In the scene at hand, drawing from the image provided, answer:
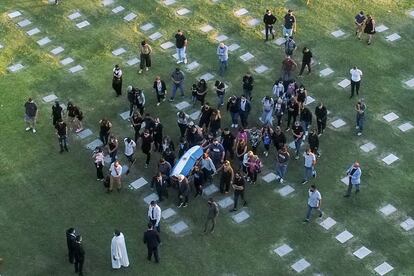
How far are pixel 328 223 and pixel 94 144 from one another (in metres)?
9.46

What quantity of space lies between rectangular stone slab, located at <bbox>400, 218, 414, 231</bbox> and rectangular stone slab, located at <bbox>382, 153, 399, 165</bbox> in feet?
10.6

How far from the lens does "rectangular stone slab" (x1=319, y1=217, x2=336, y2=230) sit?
101ft

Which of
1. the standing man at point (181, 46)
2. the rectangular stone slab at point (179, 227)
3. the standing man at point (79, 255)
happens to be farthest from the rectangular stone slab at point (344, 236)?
the standing man at point (181, 46)

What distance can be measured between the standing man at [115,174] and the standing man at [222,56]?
8237mm

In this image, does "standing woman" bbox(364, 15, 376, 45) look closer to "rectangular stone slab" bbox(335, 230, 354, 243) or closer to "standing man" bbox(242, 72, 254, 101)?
"standing man" bbox(242, 72, 254, 101)

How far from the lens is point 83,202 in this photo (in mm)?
31812

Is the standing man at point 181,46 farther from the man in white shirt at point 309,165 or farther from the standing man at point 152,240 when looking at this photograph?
the standing man at point 152,240

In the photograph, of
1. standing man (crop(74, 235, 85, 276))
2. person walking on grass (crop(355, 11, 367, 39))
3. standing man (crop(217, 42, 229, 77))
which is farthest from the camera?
person walking on grass (crop(355, 11, 367, 39))

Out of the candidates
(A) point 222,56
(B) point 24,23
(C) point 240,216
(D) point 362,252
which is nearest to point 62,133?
(C) point 240,216

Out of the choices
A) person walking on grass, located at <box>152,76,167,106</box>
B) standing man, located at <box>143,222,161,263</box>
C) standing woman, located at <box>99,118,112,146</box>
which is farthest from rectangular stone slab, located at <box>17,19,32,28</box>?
standing man, located at <box>143,222,161,263</box>

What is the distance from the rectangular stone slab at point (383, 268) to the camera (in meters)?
28.9

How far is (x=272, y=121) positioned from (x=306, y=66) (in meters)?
4.66

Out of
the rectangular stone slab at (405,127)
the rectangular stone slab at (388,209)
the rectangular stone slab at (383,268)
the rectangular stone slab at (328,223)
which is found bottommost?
the rectangular stone slab at (405,127)

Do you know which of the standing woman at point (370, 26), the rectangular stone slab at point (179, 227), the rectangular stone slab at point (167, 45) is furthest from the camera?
the rectangular stone slab at point (167, 45)
